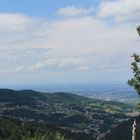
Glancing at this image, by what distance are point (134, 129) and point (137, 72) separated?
1783cm

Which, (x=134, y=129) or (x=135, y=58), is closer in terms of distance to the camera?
(x=134, y=129)

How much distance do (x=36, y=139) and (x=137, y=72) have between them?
65.8 metres

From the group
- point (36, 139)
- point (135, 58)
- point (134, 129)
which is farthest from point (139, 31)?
point (36, 139)

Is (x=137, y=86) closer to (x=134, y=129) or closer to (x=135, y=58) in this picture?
(x=135, y=58)

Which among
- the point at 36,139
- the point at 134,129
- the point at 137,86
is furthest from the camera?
the point at 36,139

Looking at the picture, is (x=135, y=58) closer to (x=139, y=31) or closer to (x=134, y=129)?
(x=139, y=31)

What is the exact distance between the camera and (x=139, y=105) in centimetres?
6844

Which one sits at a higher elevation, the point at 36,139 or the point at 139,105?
the point at 139,105

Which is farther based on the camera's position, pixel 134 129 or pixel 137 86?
pixel 137 86

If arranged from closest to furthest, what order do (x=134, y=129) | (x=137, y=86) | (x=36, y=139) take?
(x=134, y=129), (x=137, y=86), (x=36, y=139)

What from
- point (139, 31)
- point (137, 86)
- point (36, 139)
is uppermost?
point (139, 31)

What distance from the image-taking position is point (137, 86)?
2633 inches

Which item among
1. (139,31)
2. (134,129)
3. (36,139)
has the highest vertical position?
(139,31)

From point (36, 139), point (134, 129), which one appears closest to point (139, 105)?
point (134, 129)
